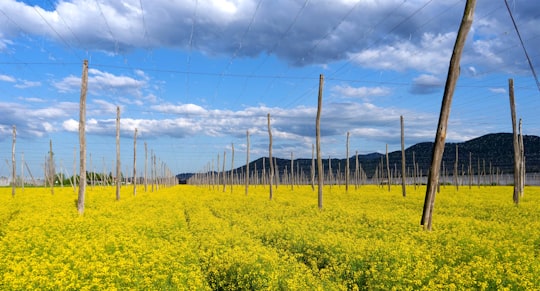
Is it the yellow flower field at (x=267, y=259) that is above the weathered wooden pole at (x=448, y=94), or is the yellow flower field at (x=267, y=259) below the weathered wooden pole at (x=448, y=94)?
below

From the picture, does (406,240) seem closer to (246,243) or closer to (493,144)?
(246,243)

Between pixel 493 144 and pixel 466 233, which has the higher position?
pixel 493 144

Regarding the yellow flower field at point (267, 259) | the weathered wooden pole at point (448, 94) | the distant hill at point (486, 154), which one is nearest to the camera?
the yellow flower field at point (267, 259)

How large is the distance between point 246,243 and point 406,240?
5368 millimetres

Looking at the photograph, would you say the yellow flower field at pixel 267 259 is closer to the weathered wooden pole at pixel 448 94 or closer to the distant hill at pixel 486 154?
the weathered wooden pole at pixel 448 94

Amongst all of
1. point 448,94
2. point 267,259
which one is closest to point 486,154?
point 448,94

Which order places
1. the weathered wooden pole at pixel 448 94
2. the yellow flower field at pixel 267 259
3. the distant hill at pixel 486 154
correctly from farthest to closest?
the distant hill at pixel 486 154
the weathered wooden pole at pixel 448 94
the yellow flower field at pixel 267 259

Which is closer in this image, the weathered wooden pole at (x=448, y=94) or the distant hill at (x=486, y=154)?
the weathered wooden pole at (x=448, y=94)

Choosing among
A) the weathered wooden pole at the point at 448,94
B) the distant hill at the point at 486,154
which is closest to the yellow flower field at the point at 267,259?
the weathered wooden pole at the point at 448,94

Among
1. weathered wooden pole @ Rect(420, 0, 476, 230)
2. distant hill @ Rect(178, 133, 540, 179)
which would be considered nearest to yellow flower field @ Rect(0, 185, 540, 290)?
weathered wooden pole @ Rect(420, 0, 476, 230)

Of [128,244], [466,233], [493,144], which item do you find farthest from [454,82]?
[493,144]

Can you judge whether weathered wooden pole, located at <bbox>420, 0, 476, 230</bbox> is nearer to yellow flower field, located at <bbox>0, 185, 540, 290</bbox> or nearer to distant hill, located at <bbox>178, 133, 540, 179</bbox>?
yellow flower field, located at <bbox>0, 185, 540, 290</bbox>

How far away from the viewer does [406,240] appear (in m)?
14.4

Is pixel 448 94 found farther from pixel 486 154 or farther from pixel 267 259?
pixel 486 154
